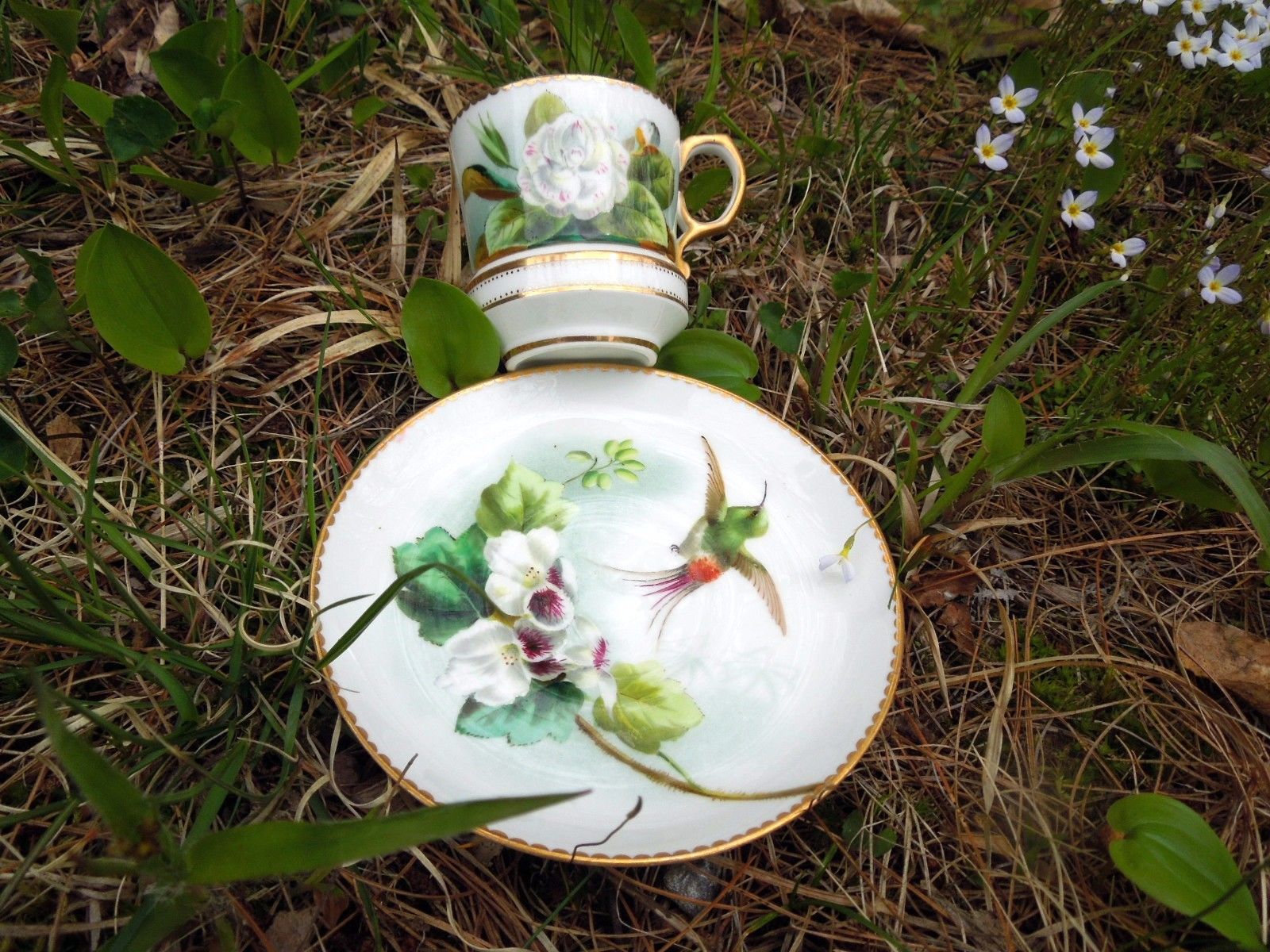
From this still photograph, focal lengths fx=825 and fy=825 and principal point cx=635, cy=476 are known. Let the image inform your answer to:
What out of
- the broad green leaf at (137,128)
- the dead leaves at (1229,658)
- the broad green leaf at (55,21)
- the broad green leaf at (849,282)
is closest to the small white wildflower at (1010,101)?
the broad green leaf at (849,282)

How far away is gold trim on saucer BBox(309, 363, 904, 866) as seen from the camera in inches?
25.8

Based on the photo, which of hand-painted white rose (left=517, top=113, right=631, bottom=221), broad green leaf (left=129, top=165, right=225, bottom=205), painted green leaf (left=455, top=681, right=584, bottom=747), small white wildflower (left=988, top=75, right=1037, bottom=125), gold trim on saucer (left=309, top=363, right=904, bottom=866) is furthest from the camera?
small white wildflower (left=988, top=75, right=1037, bottom=125)

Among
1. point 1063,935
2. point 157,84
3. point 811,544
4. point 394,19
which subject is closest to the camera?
point 1063,935

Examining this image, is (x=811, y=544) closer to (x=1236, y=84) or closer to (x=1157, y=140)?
(x=1157, y=140)

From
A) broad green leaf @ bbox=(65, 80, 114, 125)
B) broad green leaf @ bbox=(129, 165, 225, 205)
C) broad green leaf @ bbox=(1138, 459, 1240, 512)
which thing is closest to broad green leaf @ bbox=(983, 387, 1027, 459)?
broad green leaf @ bbox=(1138, 459, 1240, 512)

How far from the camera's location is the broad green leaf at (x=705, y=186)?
1.10m

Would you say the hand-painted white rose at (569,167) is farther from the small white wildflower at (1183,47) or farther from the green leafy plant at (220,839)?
the small white wildflower at (1183,47)

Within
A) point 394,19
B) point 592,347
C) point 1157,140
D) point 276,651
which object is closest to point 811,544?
point 592,347

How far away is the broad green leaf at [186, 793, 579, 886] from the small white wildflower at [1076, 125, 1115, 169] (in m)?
1.01

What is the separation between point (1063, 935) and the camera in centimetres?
73

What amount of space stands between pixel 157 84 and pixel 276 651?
87cm

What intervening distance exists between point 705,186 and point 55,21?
0.81 meters

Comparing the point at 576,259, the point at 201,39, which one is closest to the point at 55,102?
the point at 201,39

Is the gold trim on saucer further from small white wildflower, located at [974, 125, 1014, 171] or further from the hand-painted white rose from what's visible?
small white wildflower, located at [974, 125, 1014, 171]
